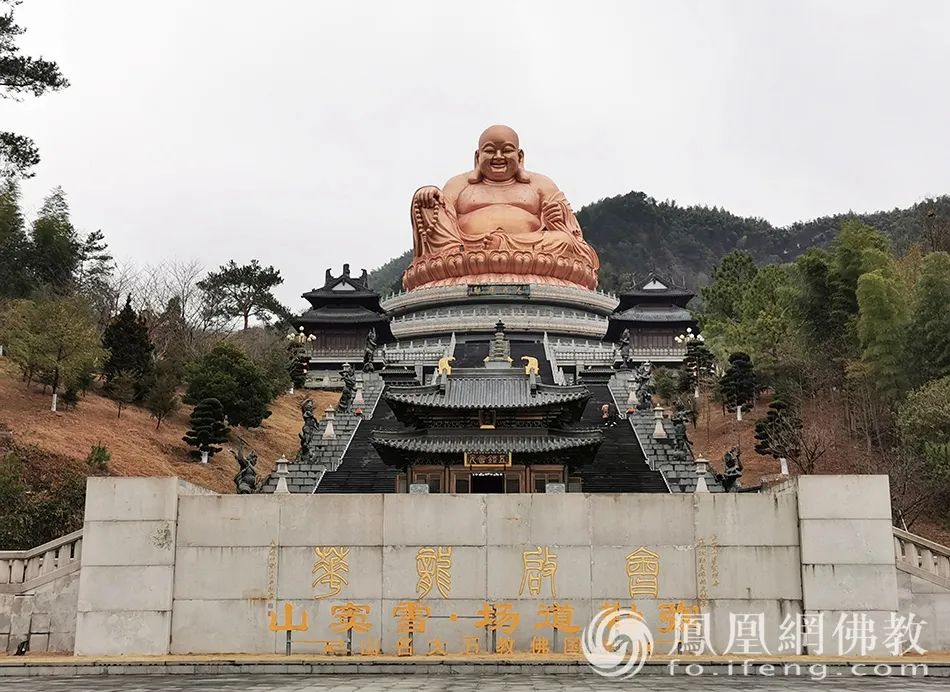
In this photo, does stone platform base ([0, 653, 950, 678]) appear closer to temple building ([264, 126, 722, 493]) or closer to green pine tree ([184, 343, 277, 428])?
temple building ([264, 126, 722, 493])

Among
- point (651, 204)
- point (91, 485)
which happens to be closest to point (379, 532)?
point (91, 485)

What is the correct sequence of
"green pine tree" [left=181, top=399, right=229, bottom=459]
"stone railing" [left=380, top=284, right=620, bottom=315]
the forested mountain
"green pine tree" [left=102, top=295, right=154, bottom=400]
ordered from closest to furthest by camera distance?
"green pine tree" [left=181, top=399, right=229, bottom=459], "green pine tree" [left=102, top=295, right=154, bottom=400], "stone railing" [left=380, top=284, right=620, bottom=315], the forested mountain

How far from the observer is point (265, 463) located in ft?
98.5

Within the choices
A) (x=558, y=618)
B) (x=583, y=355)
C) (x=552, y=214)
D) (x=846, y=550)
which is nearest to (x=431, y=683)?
(x=558, y=618)

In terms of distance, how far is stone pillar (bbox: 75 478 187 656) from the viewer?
13344mm

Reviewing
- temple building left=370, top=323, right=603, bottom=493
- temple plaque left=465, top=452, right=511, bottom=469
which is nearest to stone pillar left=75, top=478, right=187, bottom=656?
temple building left=370, top=323, right=603, bottom=493

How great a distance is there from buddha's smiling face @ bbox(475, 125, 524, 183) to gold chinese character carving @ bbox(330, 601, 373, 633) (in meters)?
31.7

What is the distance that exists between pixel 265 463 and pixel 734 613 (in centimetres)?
1945

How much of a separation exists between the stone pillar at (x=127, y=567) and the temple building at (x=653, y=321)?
3612 centimetres

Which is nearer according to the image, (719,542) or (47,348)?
(719,542)

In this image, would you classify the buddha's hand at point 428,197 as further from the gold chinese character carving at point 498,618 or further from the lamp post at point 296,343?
the gold chinese character carving at point 498,618

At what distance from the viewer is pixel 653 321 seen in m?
50.3

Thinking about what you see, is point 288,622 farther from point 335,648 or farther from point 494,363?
point 494,363

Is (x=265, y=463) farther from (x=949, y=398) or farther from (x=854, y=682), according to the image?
(x=854, y=682)
